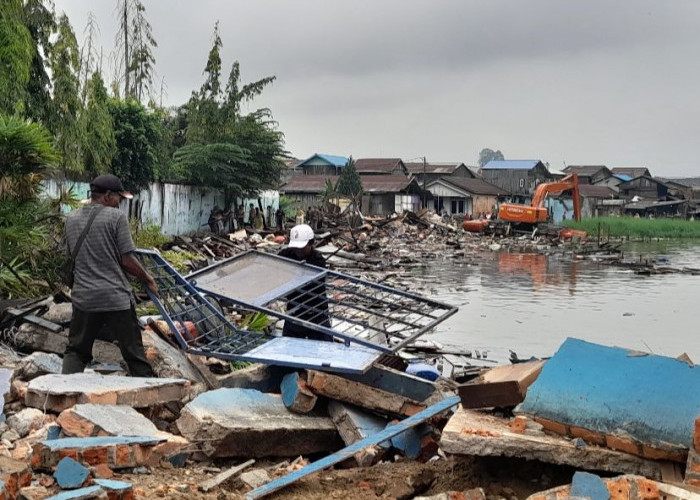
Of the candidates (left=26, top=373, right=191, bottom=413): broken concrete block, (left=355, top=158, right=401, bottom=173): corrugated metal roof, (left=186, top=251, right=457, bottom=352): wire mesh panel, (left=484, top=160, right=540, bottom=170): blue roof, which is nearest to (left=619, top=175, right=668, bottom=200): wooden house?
(left=484, top=160, right=540, bottom=170): blue roof

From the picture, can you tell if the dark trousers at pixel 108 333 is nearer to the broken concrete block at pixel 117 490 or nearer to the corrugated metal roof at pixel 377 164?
the broken concrete block at pixel 117 490

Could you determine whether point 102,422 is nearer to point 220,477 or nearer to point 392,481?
point 220,477

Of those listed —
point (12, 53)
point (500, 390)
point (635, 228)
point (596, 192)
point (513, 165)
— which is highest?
point (513, 165)

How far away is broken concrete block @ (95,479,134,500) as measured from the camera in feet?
10.9

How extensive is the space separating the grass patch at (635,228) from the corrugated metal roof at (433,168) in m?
20.2

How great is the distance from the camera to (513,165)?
7069 centimetres

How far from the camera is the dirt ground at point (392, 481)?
12.4 ft

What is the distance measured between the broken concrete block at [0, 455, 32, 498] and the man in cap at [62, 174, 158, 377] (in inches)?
74.0

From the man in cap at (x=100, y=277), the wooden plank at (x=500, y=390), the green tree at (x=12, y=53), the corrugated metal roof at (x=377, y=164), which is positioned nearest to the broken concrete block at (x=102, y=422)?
the man in cap at (x=100, y=277)

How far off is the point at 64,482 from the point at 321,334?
9.76ft

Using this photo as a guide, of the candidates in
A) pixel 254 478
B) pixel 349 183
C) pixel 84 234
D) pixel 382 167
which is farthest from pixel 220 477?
pixel 382 167

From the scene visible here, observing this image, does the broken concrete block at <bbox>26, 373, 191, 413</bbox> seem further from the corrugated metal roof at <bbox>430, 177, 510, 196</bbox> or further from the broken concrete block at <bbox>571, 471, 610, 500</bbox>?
the corrugated metal roof at <bbox>430, 177, 510, 196</bbox>

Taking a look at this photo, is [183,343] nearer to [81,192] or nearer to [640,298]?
[81,192]

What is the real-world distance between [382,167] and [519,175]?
13.9m
